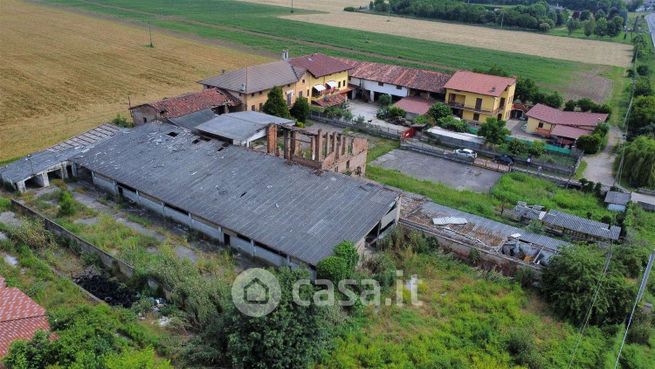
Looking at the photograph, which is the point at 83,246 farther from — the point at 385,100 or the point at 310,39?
the point at 310,39

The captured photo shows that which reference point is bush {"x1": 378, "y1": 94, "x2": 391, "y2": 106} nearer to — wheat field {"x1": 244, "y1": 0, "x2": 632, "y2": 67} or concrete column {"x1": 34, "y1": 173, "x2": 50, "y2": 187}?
concrete column {"x1": 34, "y1": 173, "x2": 50, "y2": 187}

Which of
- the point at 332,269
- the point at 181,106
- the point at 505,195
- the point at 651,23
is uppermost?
the point at 651,23

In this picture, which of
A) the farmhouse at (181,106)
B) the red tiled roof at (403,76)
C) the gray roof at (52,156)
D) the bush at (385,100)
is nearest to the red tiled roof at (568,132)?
the red tiled roof at (403,76)

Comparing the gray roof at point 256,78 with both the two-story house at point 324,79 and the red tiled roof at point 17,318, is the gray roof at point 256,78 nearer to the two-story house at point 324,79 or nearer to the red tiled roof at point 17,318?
the two-story house at point 324,79

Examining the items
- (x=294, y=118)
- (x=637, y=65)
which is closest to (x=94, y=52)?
(x=294, y=118)

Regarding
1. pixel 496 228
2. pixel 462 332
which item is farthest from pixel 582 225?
pixel 462 332
